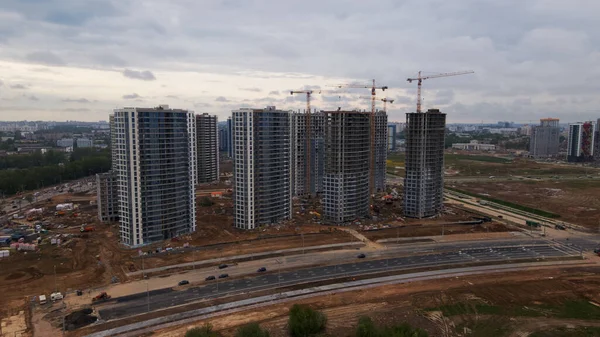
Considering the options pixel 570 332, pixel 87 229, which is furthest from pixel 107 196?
pixel 570 332

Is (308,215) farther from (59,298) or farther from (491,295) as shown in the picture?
(59,298)

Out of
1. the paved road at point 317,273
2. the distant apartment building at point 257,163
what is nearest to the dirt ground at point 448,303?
the paved road at point 317,273

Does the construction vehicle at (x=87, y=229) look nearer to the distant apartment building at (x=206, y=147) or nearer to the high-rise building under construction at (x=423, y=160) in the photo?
the distant apartment building at (x=206, y=147)

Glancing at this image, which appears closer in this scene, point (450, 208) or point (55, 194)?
point (450, 208)

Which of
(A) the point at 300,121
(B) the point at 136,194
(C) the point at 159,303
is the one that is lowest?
(C) the point at 159,303

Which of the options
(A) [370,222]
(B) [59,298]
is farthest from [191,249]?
(A) [370,222]

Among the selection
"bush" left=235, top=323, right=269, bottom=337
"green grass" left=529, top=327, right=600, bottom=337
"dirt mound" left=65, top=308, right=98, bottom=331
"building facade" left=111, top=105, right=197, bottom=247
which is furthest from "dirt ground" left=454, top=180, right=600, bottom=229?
"dirt mound" left=65, top=308, right=98, bottom=331

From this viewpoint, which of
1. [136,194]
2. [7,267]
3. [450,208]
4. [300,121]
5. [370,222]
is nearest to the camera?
[7,267]

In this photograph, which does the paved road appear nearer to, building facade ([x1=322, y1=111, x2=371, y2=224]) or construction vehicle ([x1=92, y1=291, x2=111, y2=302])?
construction vehicle ([x1=92, y1=291, x2=111, y2=302])
